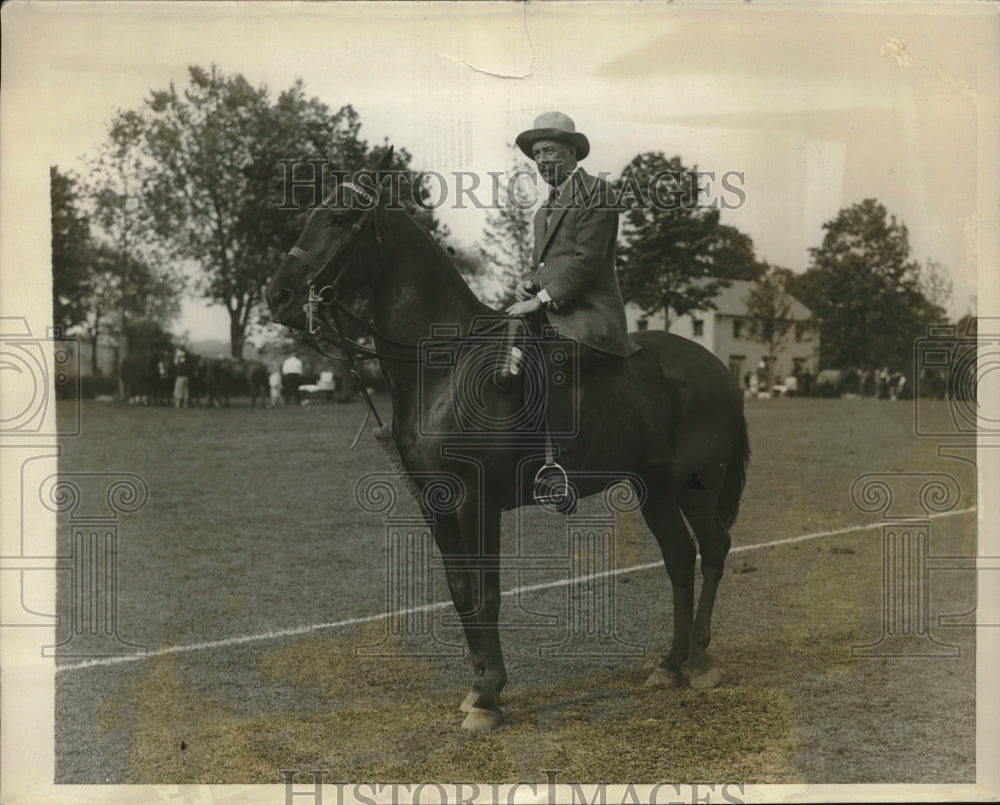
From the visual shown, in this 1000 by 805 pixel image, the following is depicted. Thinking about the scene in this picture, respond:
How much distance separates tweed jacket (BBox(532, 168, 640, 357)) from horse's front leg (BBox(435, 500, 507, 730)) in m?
1.13

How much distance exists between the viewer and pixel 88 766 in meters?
5.48

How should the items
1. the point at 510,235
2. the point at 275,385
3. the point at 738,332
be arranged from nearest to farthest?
the point at 510,235
the point at 738,332
the point at 275,385

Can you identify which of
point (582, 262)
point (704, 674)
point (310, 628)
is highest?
point (582, 262)

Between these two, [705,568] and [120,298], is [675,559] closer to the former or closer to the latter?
[705,568]

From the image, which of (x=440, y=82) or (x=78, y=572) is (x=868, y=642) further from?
(x=78, y=572)

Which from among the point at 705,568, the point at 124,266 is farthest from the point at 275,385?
the point at 705,568

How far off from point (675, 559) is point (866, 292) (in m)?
6.35

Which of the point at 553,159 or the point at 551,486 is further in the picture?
the point at 551,486

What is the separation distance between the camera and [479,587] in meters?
5.87

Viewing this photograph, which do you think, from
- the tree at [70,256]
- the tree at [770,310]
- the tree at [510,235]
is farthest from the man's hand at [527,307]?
the tree at [70,256]

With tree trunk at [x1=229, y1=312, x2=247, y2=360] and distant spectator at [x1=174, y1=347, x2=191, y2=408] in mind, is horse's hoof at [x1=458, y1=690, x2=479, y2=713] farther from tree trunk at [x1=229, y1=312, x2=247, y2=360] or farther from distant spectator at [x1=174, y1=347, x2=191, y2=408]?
distant spectator at [x1=174, y1=347, x2=191, y2=408]

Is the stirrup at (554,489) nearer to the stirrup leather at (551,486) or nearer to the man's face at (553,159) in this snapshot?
the stirrup leather at (551,486)

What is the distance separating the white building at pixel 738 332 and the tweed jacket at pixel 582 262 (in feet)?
9.63

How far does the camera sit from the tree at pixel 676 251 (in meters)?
9.15
